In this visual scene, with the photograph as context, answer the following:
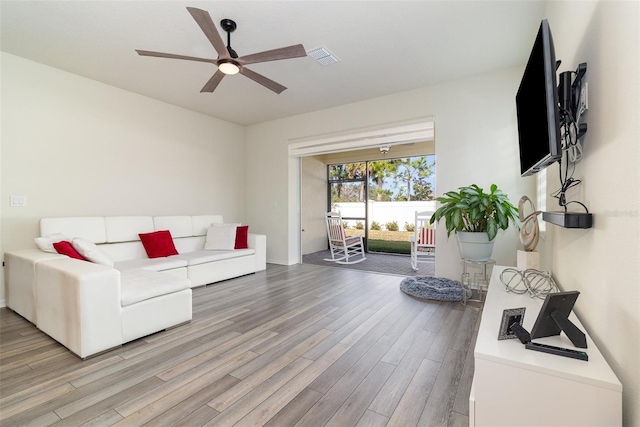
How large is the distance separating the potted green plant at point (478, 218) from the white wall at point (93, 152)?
168 inches

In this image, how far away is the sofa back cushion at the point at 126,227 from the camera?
365cm

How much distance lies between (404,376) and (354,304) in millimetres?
1361

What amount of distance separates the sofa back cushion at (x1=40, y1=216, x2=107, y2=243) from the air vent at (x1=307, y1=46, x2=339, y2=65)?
132 inches

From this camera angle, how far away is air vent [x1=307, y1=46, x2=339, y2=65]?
305cm

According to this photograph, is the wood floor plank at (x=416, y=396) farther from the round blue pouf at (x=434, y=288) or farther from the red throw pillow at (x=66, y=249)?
the red throw pillow at (x=66, y=249)

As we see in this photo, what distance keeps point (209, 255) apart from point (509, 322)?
145 inches

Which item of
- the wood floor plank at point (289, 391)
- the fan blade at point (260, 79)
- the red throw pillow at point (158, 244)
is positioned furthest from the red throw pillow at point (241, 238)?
the wood floor plank at point (289, 391)

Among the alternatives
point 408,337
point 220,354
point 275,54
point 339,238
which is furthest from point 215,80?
point 339,238

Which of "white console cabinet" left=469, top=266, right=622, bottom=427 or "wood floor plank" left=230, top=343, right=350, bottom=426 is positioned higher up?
"white console cabinet" left=469, top=266, right=622, bottom=427

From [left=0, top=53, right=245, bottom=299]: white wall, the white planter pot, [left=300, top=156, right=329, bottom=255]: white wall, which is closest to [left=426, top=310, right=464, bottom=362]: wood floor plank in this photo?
the white planter pot

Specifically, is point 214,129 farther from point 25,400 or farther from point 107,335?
point 25,400

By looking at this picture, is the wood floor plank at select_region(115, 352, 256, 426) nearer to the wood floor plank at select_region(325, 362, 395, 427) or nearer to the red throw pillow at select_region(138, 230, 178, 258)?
the wood floor plank at select_region(325, 362, 395, 427)

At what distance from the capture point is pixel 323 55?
3.16m

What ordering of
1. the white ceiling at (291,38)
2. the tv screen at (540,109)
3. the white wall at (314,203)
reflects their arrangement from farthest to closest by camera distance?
the white wall at (314,203), the white ceiling at (291,38), the tv screen at (540,109)
